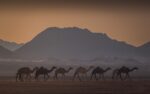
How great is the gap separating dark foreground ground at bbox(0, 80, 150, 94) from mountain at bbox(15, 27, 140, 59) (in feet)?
1.06

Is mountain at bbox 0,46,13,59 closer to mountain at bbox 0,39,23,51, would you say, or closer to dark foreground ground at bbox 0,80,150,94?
mountain at bbox 0,39,23,51

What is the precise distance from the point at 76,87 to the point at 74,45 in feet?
1.64

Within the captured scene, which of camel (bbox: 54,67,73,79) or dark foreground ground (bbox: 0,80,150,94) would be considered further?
camel (bbox: 54,67,73,79)

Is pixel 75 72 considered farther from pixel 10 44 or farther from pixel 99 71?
pixel 10 44

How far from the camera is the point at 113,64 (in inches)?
176

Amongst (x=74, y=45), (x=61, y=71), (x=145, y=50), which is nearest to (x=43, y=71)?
(x=61, y=71)

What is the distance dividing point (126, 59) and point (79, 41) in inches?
22.9

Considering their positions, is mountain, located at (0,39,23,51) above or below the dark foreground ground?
above

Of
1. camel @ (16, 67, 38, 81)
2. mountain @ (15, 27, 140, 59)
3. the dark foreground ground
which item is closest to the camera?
the dark foreground ground

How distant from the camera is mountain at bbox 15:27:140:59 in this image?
4.50 metres

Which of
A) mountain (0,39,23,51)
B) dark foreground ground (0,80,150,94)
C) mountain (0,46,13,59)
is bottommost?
dark foreground ground (0,80,150,94)

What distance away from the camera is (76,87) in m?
4.35

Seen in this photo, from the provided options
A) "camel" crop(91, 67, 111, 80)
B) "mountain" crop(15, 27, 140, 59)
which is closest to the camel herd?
"camel" crop(91, 67, 111, 80)

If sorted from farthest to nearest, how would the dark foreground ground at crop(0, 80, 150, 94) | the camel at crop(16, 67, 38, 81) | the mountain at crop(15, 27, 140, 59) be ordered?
1. the mountain at crop(15, 27, 140, 59)
2. the camel at crop(16, 67, 38, 81)
3. the dark foreground ground at crop(0, 80, 150, 94)
